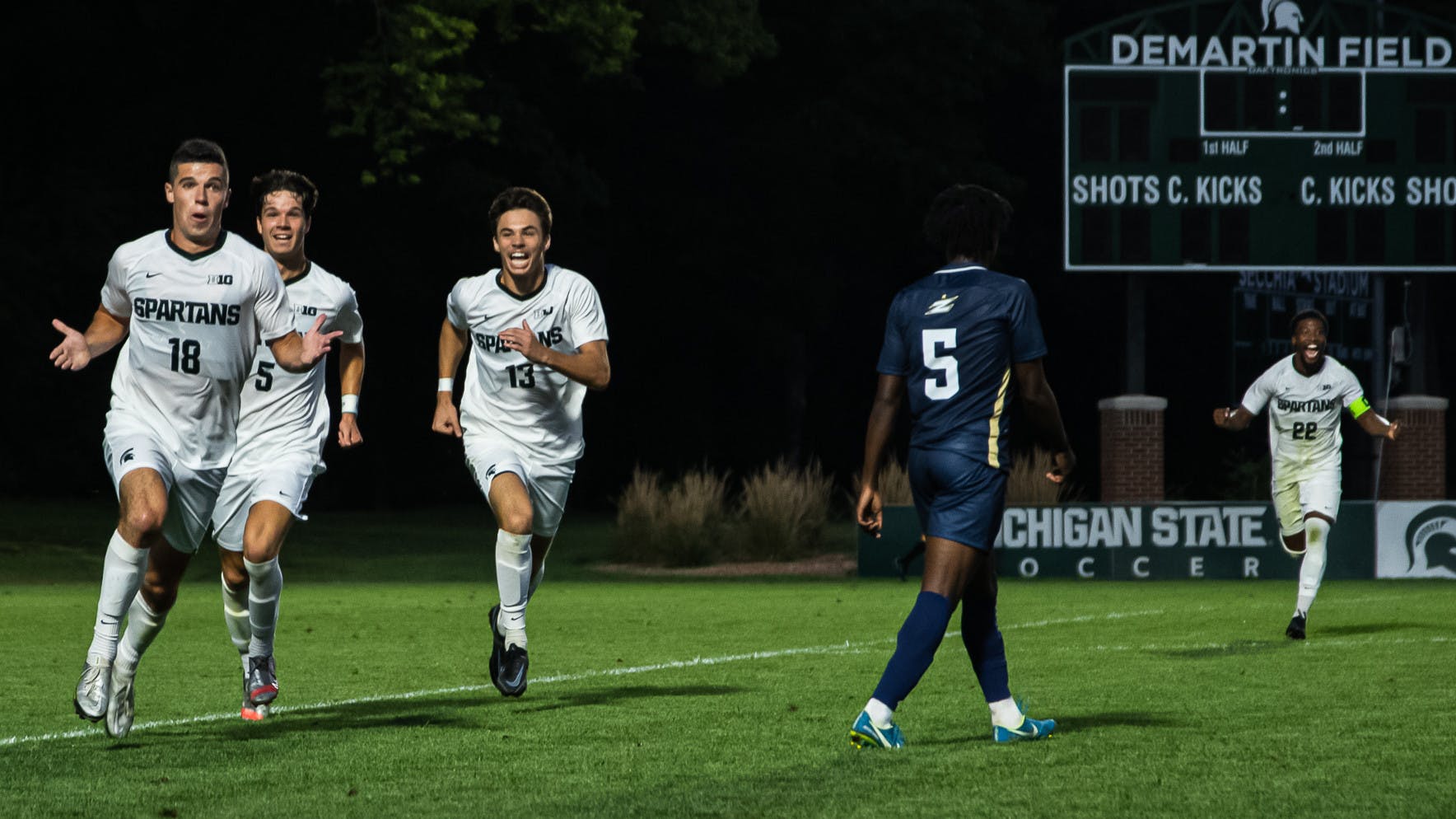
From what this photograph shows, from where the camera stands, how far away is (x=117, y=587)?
7449 millimetres

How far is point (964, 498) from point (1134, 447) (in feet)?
62.6

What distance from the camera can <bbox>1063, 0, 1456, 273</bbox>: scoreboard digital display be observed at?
76.0ft

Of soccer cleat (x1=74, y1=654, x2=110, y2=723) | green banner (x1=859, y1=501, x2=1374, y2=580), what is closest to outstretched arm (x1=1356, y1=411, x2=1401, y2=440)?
soccer cleat (x1=74, y1=654, x2=110, y2=723)

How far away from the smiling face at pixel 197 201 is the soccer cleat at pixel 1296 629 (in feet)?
25.6

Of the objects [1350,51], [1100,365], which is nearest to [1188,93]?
[1350,51]

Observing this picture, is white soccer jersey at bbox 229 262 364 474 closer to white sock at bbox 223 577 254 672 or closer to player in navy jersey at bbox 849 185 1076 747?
white sock at bbox 223 577 254 672

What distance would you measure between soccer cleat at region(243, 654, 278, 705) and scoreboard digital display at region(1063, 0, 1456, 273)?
1592cm

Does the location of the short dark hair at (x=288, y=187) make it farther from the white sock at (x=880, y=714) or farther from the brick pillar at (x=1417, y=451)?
the brick pillar at (x=1417, y=451)

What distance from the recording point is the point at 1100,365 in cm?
4738

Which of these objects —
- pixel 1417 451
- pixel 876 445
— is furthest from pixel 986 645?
pixel 1417 451

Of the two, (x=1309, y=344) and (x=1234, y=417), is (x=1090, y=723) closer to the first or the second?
(x=1234, y=417)

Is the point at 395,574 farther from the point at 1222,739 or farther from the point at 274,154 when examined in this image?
the point at 1222,739

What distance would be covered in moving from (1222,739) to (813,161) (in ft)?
110

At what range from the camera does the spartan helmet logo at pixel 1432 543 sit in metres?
21.9
